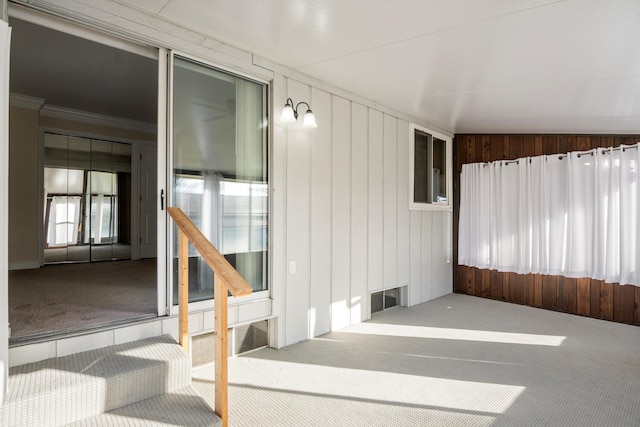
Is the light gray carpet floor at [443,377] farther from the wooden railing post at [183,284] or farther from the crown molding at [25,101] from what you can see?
the crown molding at [25,101]

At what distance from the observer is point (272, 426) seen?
2.20 m

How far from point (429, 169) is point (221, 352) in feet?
14.5

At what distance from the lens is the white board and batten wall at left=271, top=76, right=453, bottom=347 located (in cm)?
354

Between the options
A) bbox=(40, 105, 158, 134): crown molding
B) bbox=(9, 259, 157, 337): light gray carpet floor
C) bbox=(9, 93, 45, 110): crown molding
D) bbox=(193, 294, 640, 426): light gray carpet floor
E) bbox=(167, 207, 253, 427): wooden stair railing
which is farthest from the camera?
bbox=(40, 105, 158, 134): crown molding

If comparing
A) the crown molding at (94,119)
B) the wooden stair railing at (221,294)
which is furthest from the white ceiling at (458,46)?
the crown molding at (94,119)

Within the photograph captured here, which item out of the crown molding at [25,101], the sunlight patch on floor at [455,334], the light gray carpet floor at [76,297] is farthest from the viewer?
the crown molding at [25,101]

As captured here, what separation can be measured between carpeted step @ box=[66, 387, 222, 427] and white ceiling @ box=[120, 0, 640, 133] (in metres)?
2.50

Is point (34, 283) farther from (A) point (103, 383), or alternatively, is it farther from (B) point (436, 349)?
(B) point (436, 349)

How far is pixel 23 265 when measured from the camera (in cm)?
530

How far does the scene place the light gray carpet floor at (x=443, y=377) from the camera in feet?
7.68

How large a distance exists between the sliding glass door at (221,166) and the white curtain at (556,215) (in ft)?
12.4

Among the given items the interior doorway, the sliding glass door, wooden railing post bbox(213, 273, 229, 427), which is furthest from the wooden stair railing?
the interior doorway

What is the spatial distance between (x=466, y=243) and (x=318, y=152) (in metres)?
3.35

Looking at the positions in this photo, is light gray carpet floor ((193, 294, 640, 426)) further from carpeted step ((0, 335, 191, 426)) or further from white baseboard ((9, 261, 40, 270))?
white baseboard ((9, 261, 40, 270))
